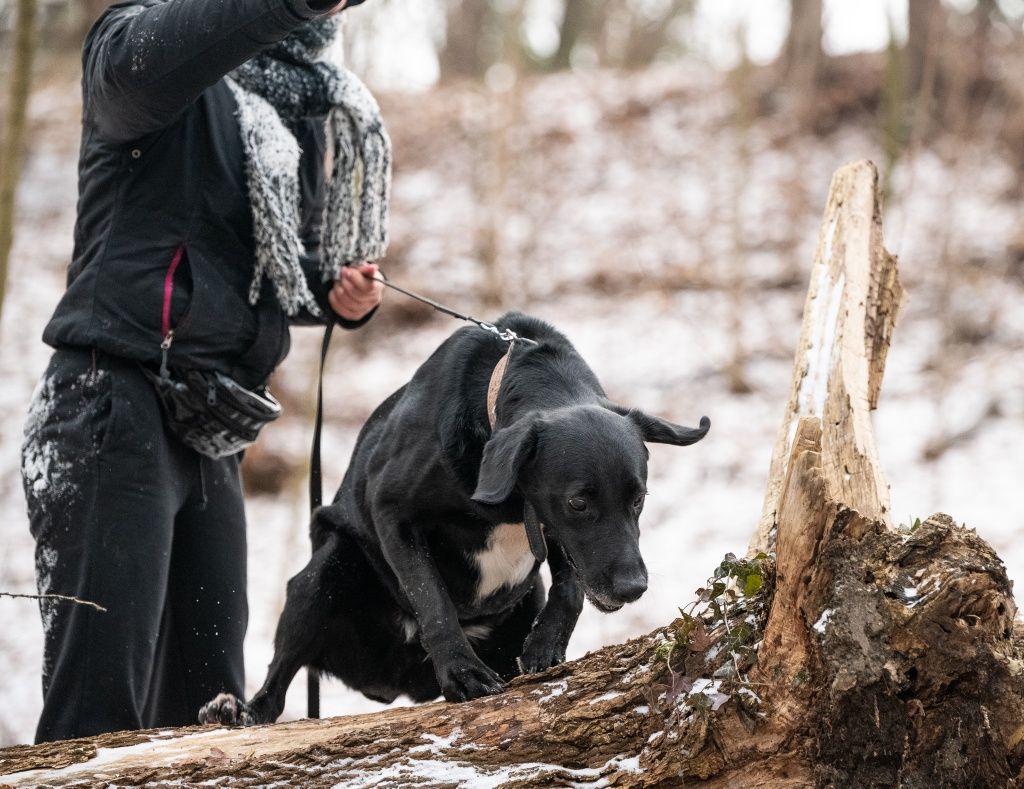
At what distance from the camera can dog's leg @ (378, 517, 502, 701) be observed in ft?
9.13

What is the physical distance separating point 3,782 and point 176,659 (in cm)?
105

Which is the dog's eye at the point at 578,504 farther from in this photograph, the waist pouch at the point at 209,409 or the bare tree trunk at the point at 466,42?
the bare tree trunk at the point at 466,42

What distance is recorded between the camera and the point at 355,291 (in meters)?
3.64

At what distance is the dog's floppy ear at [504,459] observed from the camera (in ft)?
8.83

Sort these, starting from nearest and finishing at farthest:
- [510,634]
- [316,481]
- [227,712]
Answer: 1. [227,712]
2. [510,634]
3. [316,481]

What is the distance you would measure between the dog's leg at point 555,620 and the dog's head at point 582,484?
0.26 meters

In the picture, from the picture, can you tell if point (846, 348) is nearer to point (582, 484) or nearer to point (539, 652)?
point (582, 484)

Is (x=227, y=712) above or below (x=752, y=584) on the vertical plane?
below

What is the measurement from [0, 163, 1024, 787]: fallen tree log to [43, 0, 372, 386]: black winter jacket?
1.16 meters

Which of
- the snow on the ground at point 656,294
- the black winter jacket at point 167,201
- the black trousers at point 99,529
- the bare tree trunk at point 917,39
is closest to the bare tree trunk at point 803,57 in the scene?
the snow on the ground at point 656,294

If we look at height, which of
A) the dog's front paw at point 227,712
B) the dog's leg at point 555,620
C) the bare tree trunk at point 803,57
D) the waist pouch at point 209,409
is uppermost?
the bare tree trunk at point 803,57

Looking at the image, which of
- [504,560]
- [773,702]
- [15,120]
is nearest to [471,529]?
[504,560]

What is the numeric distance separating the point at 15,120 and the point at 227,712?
273 cm

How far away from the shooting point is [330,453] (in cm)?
973
